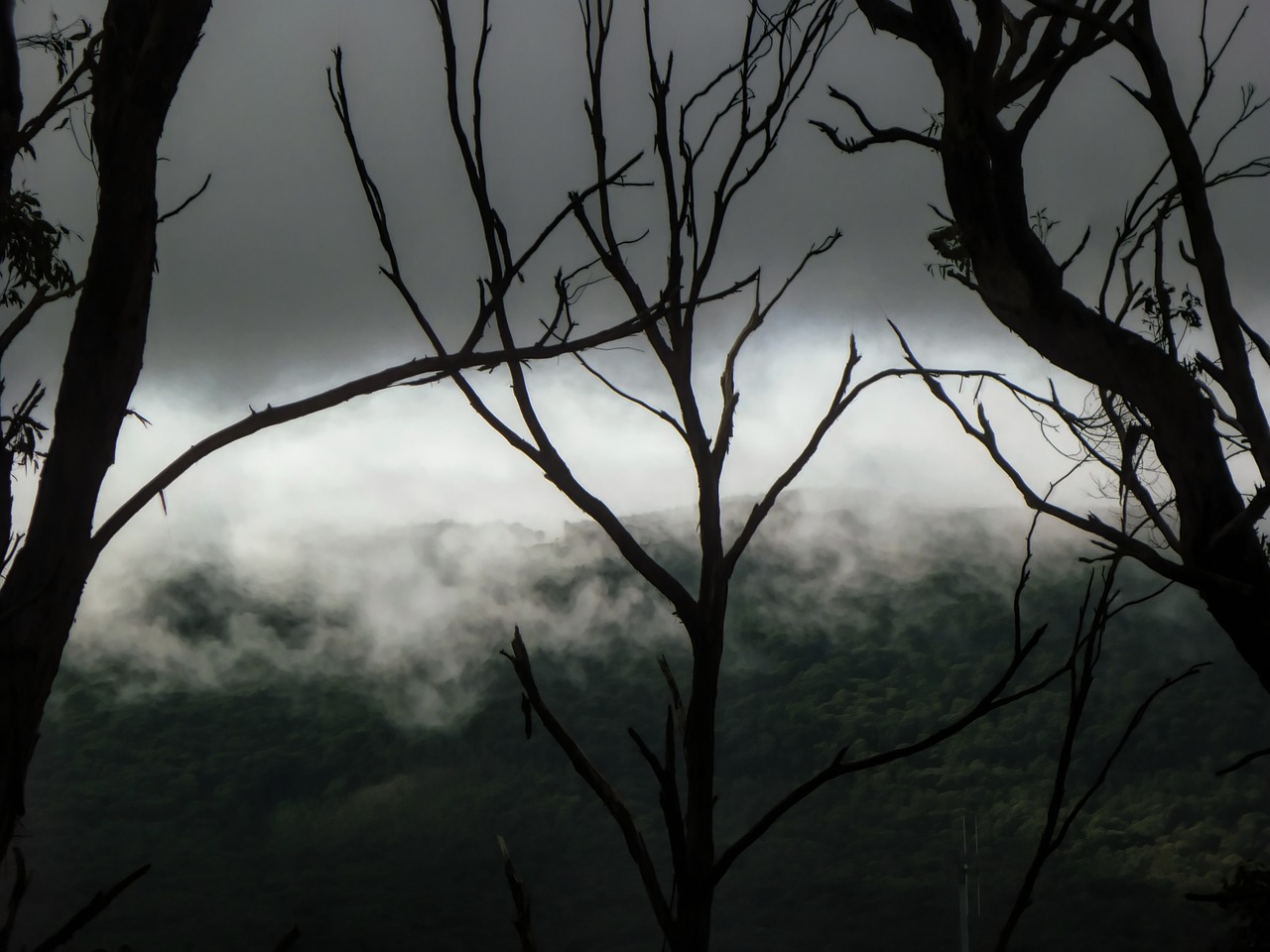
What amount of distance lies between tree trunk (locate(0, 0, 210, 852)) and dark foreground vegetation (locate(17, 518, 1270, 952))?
44325 mm

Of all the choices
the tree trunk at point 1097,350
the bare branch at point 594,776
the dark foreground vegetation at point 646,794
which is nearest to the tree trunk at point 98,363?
the bare branch at point 594,776

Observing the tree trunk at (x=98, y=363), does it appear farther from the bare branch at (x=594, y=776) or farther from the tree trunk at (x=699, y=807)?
the tree trunk at (x=699, y=807)

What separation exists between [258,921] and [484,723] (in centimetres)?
1441

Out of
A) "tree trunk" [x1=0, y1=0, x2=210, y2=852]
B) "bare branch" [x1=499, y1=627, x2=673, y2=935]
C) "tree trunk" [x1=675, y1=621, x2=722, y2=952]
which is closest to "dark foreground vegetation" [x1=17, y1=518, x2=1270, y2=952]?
"tree trunk" [x1=0, y1=0, x2=210, y2=852]

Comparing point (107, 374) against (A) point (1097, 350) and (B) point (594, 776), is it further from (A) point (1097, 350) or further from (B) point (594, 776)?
(A) point (1097, 350)

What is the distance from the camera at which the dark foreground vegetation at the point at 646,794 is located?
146 feet

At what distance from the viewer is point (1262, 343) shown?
195 cm

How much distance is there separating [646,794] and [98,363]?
2063 inches

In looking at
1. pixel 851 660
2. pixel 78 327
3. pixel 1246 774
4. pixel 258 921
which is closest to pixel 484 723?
pixel 258 921

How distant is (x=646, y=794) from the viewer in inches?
2060

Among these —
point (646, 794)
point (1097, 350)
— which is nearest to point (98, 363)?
point (1097, 350)

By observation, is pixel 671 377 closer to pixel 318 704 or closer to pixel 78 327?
pixel 78 327

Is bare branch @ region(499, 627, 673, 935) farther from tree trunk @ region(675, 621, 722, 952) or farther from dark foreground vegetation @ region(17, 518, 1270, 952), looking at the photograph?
dark foreground vegetation @ region(17, 518, 1270, 952)

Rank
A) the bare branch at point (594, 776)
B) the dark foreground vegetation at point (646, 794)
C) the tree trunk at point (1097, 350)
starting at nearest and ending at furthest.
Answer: the bare branch at point (594, 776)
the tree trunk at point (1097, 350)
the dark foreground vegetation at point (646, 794)
